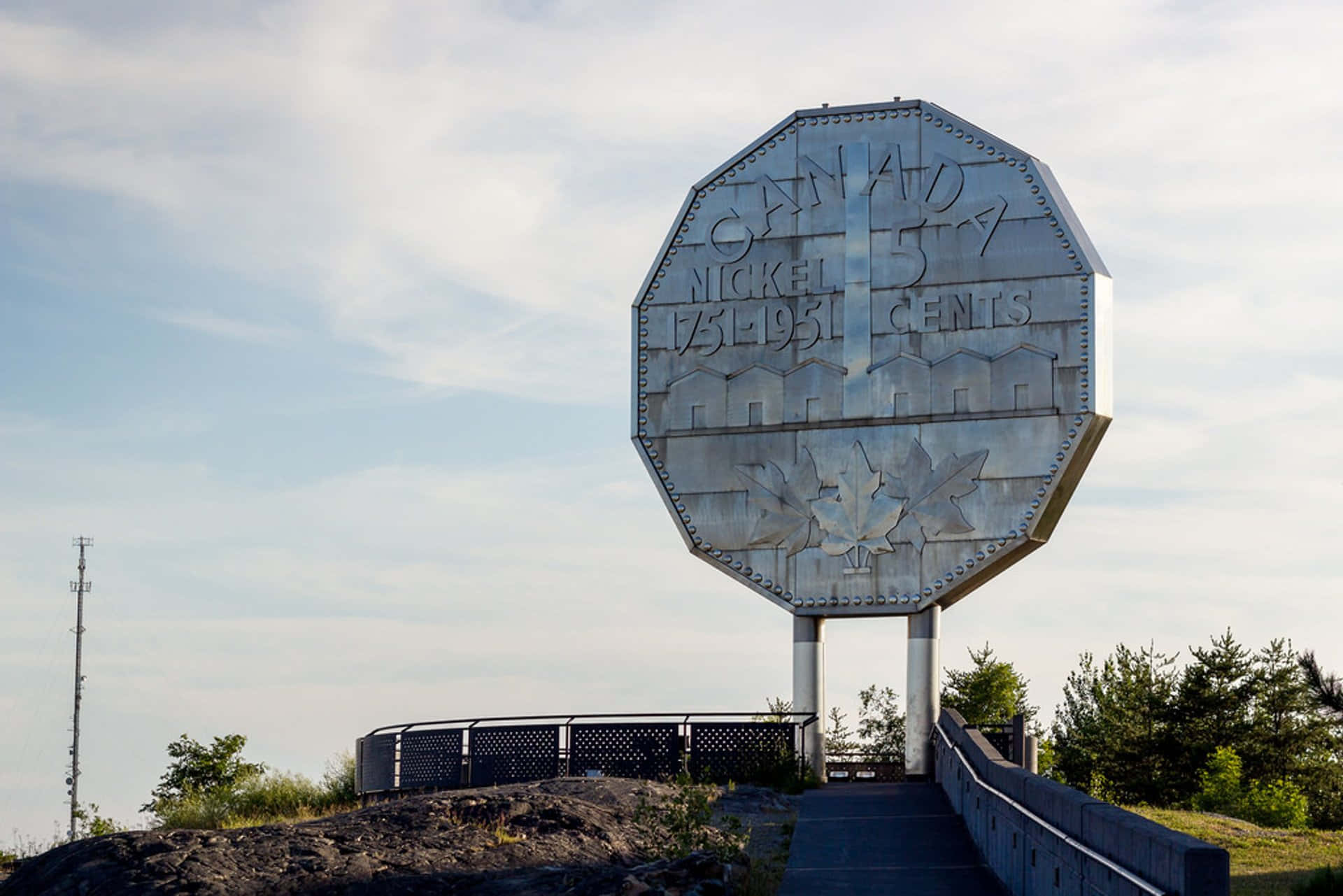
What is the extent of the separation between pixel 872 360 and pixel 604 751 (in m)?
7.71

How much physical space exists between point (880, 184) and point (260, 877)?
58.7 feet

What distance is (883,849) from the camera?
1977cm

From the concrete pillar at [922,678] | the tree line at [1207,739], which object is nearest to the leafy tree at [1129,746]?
the tree line at [1207,739]

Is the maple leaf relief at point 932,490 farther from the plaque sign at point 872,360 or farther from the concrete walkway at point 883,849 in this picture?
the concrete walkway at point 883,849

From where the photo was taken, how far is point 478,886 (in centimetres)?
1537

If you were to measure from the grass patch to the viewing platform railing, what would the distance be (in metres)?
5.81

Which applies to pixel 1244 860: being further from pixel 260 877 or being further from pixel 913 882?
pixel 260 877

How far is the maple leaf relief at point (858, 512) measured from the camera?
28.5 metres

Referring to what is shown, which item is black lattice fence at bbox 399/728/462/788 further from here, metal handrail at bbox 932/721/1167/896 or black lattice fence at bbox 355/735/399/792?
metal handrail at bbox 932/721/1167/896

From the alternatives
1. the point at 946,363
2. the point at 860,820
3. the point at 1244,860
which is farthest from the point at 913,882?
the point at 946,363

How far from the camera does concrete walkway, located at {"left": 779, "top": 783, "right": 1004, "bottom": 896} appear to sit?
17484mm

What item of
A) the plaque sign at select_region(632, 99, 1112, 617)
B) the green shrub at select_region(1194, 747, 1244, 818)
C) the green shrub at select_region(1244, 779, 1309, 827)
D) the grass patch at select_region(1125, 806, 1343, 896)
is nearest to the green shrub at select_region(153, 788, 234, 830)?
the plaque sign at select_region(632, 99, 1112, 617)

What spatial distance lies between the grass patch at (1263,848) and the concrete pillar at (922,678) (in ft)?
11.8

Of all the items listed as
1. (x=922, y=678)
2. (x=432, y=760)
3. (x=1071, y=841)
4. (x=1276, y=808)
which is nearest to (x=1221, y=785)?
(x=1276, y=808)
